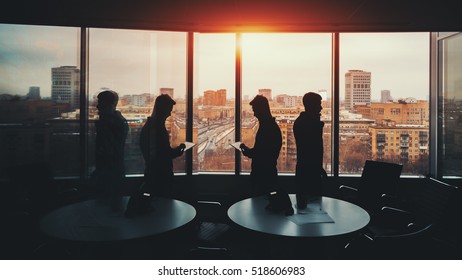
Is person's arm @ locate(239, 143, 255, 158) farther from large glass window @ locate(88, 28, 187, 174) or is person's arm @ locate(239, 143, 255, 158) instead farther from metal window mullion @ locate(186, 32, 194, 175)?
large glass window @ locate(88, 28, 187, 174)

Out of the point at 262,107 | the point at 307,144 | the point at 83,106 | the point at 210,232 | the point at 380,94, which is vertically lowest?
the point at 210,232

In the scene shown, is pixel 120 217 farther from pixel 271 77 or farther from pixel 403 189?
pixel 403 189

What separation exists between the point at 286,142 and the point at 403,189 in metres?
1.93

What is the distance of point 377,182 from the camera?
144 inches

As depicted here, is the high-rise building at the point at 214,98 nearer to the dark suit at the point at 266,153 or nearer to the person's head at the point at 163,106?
the person's head at the point at 163,106

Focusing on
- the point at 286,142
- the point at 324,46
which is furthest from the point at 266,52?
the point at 286,142

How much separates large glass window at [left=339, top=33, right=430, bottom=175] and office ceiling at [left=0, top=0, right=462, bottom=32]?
0.53m

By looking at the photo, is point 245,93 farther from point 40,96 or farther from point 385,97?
point 40,96

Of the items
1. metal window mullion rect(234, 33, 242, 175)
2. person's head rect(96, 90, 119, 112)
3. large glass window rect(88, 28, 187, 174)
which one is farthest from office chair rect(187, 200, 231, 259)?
large glass window rect(88, 28, 187, 174)

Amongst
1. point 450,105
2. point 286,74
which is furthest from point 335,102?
point 450,105

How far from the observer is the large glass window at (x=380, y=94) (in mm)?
4910

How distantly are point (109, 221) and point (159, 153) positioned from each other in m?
1.19

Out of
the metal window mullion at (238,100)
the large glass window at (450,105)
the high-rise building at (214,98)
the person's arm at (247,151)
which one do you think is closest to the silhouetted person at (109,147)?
the high-rise building at (214,98)
